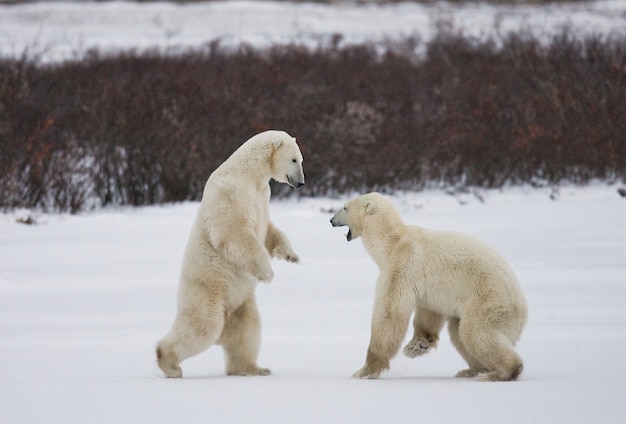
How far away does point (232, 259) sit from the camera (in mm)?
4957

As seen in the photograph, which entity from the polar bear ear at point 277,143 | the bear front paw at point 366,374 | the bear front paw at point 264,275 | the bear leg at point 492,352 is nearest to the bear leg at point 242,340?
the bear front paw at point 264,275

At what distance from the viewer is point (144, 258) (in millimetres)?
10203

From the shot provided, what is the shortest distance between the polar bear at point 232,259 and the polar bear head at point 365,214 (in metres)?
0.34

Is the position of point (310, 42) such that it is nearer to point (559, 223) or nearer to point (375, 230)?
point (559, 223)

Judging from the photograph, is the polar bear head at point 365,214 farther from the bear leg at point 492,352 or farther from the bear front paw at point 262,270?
the bear leg at point 492,352

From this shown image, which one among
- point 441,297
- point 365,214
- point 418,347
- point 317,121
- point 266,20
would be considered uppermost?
point 266,20

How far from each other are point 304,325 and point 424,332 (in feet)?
5.80

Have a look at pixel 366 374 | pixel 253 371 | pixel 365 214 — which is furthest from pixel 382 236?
pixel 253 371

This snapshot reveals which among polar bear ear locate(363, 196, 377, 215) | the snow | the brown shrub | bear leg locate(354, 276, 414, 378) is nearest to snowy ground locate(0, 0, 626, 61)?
the brown shrub

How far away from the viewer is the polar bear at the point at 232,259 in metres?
4.93

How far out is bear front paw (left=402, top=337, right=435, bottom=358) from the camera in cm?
505

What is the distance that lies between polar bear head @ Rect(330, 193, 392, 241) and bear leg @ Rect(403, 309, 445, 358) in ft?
1.84

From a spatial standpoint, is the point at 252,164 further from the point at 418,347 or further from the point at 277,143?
the point at 418,347

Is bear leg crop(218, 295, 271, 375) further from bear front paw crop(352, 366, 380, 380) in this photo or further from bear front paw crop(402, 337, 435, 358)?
bear front paw crop(402, 337, 435, 358)
